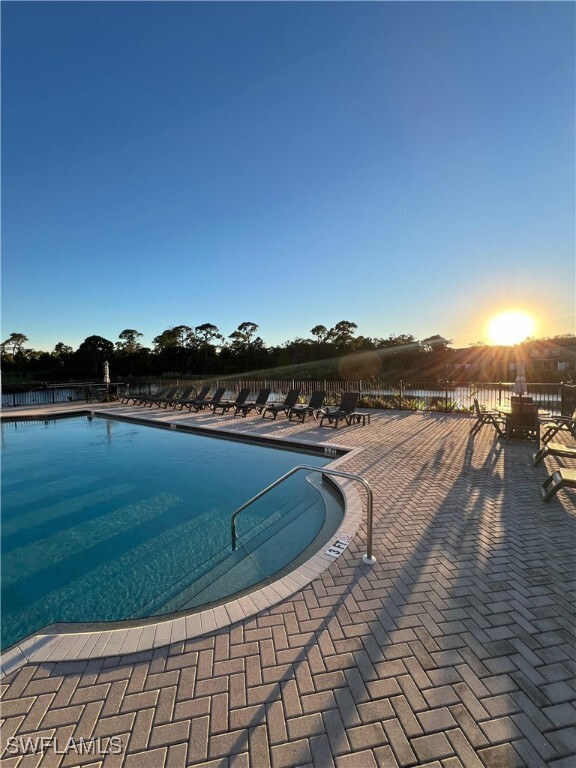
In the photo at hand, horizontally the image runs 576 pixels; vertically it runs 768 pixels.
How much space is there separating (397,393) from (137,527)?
37.2 ft

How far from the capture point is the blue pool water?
11.1 feet

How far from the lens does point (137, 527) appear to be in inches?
191

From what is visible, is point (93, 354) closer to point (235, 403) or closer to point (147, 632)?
point (235, 403)

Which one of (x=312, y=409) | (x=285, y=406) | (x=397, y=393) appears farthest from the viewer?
(x=397, y=393)

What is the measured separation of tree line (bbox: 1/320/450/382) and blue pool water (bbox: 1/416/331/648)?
28.6 m

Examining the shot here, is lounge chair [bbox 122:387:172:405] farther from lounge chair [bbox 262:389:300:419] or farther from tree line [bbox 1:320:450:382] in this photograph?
tree line [bbox 1:320:450:382]

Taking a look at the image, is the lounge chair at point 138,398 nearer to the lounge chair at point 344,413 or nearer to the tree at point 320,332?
the lounge chair at point 344,413

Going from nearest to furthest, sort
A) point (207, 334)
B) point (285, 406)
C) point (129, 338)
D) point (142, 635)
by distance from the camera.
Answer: point (142, 635), point (285, 406), point (207, 334), point (129, 338)

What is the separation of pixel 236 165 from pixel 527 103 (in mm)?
7602

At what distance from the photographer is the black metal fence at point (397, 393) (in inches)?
472

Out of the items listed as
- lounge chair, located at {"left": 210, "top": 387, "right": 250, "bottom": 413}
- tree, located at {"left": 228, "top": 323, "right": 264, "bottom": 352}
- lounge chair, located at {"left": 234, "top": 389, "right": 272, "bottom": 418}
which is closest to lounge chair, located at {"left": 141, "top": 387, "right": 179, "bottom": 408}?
lounge chair, located at {"left": 210, "top": 387, "right": 250, "bottom": 413}

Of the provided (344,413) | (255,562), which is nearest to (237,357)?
(344,413)

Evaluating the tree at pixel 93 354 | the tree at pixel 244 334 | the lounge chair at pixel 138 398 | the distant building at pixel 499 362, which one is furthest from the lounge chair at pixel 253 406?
the tree at pixel 244 334

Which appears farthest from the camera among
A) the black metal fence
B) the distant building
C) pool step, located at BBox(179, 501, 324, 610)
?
the distant building
